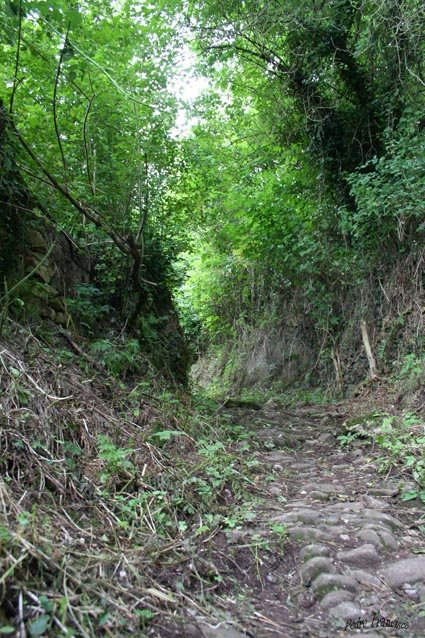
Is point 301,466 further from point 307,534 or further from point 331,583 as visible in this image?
point 331,583

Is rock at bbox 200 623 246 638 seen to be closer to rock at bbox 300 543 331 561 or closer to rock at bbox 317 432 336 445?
rock at bbox 300 543 331 561

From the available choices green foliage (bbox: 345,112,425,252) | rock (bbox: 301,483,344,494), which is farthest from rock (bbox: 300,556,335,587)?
green foliage (bbox: 345,112,425,252)

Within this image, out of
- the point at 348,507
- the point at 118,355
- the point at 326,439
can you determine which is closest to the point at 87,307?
the point at 118,355

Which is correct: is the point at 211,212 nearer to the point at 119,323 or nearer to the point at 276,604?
the point at 119,323

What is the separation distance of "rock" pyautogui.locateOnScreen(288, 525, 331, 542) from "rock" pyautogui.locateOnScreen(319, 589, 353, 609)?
44 centimetres

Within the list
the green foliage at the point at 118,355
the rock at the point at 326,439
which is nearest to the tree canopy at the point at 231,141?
the green foliage at the point at 118,355

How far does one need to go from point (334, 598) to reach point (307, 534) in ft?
1.71

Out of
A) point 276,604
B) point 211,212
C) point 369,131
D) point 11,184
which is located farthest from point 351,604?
point 211,212

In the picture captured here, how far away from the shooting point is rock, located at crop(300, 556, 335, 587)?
6.66 ft

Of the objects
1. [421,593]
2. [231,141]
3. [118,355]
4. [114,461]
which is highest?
[231,141]

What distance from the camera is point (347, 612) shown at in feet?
5.86

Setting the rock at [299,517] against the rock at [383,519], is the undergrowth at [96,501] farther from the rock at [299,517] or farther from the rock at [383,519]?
the rock at [383,519]

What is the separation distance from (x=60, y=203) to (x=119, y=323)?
1525 mm

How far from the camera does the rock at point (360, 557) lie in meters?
2.18
